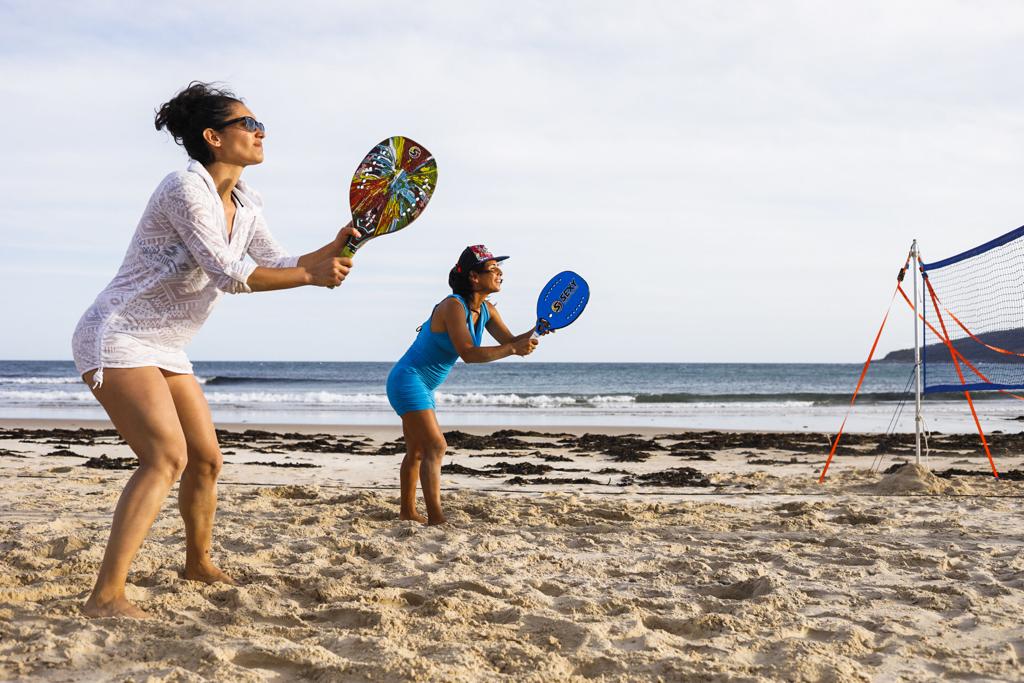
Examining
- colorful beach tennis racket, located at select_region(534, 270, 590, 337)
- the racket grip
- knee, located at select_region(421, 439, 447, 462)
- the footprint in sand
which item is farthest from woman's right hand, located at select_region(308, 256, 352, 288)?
knee, located at select_region(421, 439, 447, 462)

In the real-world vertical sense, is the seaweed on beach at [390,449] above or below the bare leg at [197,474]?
below

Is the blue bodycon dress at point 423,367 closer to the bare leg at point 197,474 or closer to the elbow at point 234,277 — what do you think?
the bare leg at point 197,474

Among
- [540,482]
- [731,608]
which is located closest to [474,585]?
[731,608]

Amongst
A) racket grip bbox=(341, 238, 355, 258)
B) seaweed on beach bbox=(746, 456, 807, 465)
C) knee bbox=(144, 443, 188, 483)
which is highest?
racket grip bbox=(341, 238, 355, 258)

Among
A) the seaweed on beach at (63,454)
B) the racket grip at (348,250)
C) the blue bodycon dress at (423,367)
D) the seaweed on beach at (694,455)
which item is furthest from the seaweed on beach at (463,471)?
the racket grip at (348,250)

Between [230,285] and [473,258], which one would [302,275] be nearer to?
[230,285]

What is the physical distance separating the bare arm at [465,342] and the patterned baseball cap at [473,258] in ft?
0.71

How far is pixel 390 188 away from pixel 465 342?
145 cm

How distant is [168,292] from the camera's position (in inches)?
117

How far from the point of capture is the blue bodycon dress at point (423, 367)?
4891mm

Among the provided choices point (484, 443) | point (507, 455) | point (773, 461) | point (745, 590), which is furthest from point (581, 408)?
point (745, 590)

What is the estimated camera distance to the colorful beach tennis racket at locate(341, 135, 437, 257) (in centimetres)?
333

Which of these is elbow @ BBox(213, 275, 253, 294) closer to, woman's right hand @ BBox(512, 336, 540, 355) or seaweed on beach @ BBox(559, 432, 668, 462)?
woman's right hand @ BBox(512, 336, 540, 355)

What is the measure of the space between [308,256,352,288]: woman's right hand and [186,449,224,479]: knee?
2.75 feet
